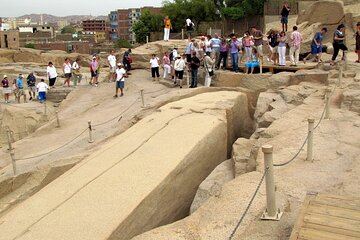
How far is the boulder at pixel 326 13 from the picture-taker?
1723 centimetres

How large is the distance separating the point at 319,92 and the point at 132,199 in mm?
6643

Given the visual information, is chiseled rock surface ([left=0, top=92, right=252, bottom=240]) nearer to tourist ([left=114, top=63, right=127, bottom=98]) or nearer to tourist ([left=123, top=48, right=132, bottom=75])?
tourist ([left=114, top=63, right=127, bottom=98])

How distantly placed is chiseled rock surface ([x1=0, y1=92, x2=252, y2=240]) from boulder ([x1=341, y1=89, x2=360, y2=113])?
244cm

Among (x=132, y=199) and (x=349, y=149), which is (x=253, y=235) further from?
(x=349, y=149)

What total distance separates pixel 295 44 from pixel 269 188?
9.84 m

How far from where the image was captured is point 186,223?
4.93 metres

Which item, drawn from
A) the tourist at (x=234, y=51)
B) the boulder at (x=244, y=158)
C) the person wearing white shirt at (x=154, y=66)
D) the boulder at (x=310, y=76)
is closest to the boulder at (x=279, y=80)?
the boulder at (x=310, y=76)

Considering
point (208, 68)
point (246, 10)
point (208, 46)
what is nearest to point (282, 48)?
point (208, 68)

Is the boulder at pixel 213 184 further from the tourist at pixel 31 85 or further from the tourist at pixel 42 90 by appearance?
the tourist at pixel 31 85

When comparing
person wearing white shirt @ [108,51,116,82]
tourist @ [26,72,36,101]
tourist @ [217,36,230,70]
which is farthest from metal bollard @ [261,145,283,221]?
tourist @ [26,72,36,101]

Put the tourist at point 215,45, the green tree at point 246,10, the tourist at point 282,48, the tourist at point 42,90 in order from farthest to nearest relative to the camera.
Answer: the green tree at point 246,10, the tourist at point 42,90, the tourist at point 215,45, the tourist at point 282,48

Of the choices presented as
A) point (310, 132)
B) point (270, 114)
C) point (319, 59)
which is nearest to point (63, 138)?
point (270, 114)

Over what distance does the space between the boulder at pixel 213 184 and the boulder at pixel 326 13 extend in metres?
12.0

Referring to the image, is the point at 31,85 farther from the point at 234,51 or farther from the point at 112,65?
the point at 234,51
